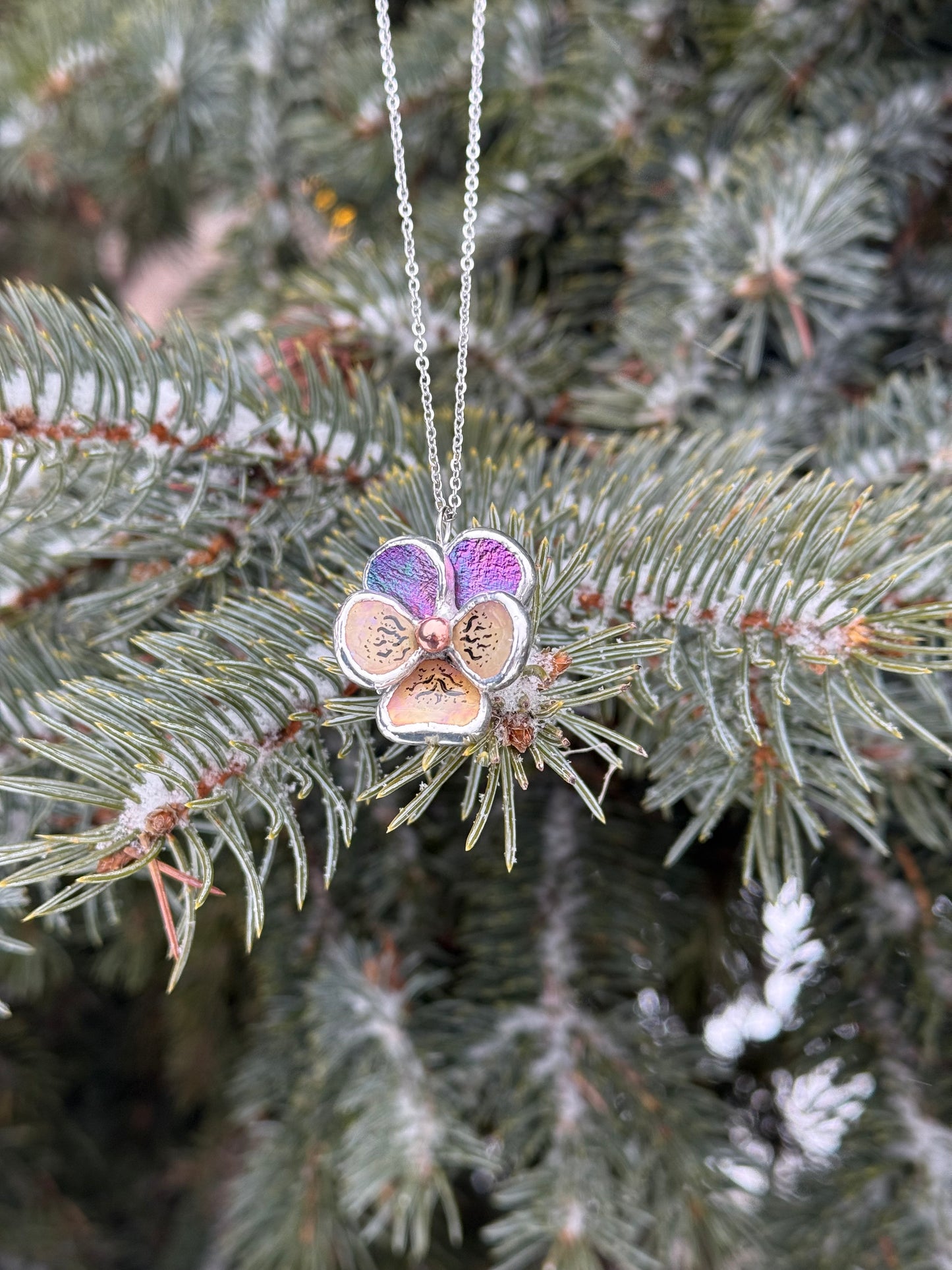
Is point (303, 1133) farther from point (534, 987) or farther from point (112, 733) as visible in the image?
point (112, 733)

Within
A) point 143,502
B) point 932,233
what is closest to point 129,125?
point 143,502

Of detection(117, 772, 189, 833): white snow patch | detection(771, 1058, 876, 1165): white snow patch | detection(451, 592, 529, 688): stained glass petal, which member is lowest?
detection(117, 772, 189, 833): white snow patch

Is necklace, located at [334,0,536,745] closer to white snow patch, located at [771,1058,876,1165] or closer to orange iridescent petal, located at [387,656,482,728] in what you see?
orange iridescent petal, located at [387,656,482,728]

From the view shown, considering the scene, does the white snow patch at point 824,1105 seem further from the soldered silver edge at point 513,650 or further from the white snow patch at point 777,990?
the soldered silver edge at point 513,650

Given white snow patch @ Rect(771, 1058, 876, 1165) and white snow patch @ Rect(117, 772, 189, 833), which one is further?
white snow patch @ Rect(771, 1058, 876, 1165)

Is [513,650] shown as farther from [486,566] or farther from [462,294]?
[462,294]

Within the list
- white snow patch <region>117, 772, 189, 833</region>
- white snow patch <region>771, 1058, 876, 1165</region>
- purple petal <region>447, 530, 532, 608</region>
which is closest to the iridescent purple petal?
purple petal <region>447, 530, 532, 608</region>

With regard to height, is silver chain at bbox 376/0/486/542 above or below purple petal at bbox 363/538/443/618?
above
